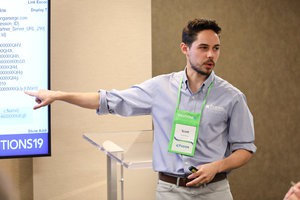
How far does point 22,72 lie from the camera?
3543mm

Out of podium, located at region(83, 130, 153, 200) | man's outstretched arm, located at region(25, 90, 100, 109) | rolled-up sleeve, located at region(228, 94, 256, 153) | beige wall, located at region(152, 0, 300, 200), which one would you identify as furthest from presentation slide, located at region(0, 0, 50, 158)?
rolled-up sleeve, located at region(228, 94, 256, 153)

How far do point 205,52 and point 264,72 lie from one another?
2.87 m

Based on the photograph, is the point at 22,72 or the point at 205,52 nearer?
the point at 205,52

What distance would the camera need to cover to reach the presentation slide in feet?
11.5

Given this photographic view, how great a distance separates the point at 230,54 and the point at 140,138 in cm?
222

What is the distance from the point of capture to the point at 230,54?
488 cm

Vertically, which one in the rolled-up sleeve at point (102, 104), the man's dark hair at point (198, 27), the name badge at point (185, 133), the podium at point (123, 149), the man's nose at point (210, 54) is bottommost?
the podium at point (123, 149)

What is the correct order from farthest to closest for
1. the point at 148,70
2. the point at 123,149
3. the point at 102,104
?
the point at 148,70
the point at 123,149
the point at 102,104

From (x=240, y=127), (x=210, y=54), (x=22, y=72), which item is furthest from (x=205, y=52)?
(x=22, y=72)

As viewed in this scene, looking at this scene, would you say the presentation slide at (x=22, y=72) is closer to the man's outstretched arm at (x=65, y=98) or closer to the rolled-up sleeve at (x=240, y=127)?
the man's outstretched arm at (x=65, y=98)

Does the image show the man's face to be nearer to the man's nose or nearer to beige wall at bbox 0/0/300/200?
the man's nose

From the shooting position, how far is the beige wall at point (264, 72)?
15.9 feet

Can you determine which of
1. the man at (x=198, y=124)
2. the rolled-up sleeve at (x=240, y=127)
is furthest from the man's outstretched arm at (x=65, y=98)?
the rolled-up sleeve at (x=240, y=127)

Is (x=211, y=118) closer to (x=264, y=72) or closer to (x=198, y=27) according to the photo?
(x=198, y=27)
